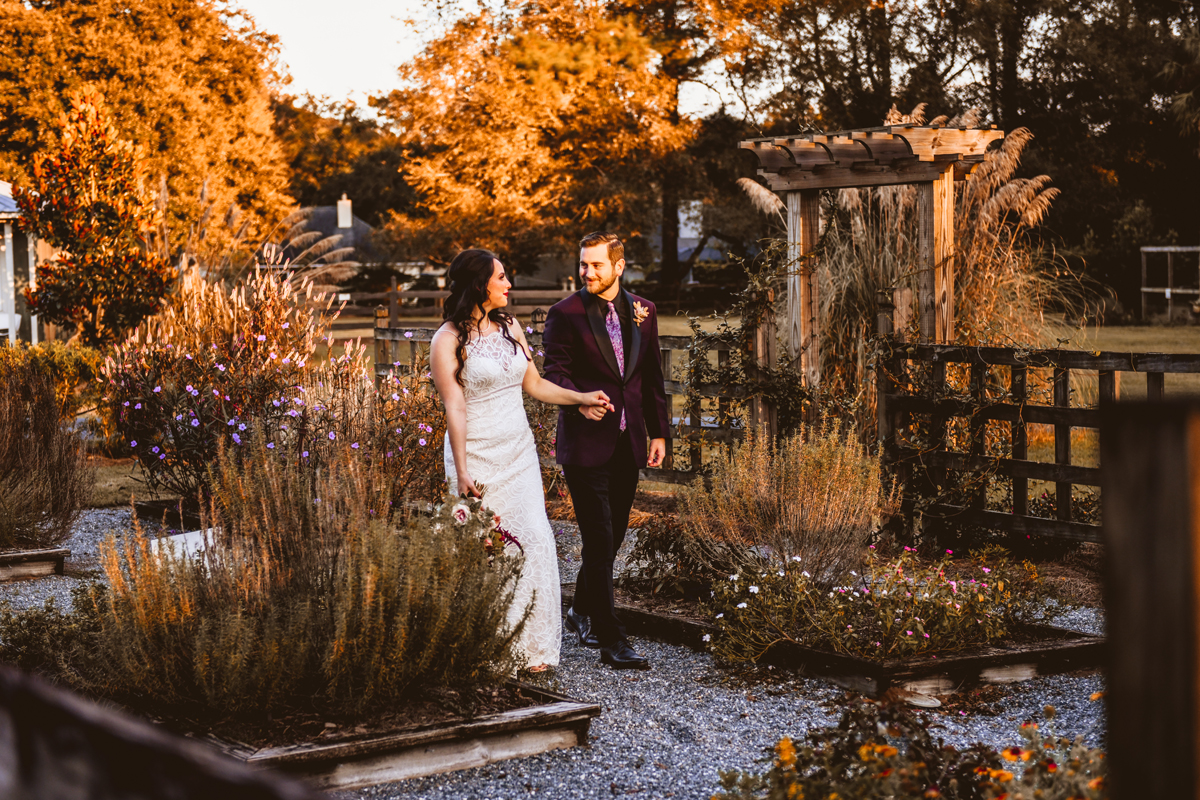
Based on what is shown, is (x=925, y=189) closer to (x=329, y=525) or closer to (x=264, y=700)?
(x=329, y=525)

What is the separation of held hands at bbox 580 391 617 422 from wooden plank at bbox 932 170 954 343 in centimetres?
331

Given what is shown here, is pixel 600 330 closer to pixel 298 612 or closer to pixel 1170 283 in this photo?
pixel 298 612

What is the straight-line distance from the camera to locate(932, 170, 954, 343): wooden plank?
761cm

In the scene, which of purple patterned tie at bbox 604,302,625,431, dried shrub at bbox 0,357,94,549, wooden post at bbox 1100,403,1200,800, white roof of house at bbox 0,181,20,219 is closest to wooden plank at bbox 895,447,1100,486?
purple patterned tie at bbox 604,302,625,431

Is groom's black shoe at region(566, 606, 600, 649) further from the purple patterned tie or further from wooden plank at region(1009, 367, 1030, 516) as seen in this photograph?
wooden plank at region(1009, 367, 1030, 516)

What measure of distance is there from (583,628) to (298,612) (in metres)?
2.04

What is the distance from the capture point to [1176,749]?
1.08 metres

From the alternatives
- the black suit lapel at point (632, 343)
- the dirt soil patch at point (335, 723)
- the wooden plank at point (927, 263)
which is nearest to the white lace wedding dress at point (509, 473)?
the black suit lapel at point (632, 343)

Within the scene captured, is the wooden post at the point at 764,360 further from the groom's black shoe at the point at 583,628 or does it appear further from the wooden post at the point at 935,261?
the groom's black shoe at the point at 583,628

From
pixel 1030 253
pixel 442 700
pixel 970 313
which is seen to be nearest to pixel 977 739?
pixel 442 700

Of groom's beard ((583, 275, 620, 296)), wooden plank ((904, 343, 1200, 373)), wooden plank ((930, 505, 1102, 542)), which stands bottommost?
wooden plank ((930, 505, 1102, 542))

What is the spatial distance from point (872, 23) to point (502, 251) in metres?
12.3

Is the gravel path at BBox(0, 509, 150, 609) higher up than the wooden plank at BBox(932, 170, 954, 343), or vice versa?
the wooden plank at BBox(932, 170, 954, 343)

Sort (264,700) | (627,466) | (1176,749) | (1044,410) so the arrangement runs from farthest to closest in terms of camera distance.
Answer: (1044,410)
(627,466)
(264,700)
(1176,749)
